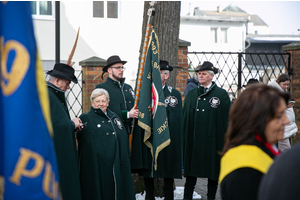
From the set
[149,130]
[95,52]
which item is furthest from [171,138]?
[95,52]

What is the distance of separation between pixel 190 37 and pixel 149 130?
3436 centimetres

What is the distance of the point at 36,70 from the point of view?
137cm

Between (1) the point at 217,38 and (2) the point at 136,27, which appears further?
(1) the point at 217,38

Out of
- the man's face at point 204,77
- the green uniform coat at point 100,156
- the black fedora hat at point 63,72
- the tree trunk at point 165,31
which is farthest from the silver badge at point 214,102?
the black fedora hat at point 63,72

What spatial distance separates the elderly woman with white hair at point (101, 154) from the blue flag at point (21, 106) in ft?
9.07

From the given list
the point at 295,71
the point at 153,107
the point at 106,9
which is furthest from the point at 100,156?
the point at 106,9

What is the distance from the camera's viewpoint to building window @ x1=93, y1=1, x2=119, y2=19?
736 inches

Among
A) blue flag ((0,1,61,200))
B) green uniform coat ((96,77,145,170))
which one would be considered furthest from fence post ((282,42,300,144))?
blue flag ((0,1,61,200))

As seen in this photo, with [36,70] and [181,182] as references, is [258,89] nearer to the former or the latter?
[36,70]

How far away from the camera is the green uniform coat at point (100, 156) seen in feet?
13.5

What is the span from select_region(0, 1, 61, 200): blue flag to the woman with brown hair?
2.97 feet

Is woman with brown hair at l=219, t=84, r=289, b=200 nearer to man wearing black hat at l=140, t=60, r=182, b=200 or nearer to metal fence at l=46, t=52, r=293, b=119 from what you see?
man wearing black hat at l=140, t=60, r=182, b=200

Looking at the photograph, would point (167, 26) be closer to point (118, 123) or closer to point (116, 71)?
point (116, 71)

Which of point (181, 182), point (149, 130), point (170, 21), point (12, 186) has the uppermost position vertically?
point (170, 21)
